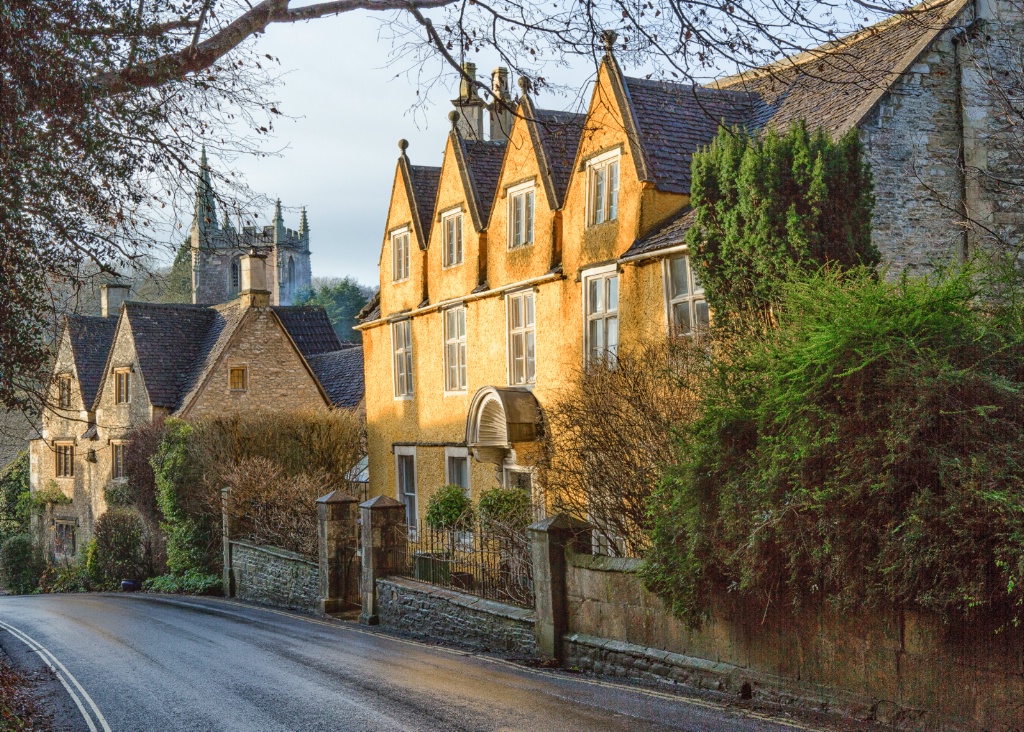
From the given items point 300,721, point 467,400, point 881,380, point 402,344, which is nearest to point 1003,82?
point 881,380

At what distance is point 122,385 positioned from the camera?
1656 inches

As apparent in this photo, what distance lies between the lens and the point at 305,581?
2327 centimetres

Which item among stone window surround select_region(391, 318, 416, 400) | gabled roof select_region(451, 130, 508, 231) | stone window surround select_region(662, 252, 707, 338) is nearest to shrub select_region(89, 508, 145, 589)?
stone window surround select_region(391, 318, 416, 400)

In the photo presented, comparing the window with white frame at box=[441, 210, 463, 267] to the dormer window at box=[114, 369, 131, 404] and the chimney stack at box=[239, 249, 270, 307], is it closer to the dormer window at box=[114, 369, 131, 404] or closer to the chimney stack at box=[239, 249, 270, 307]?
the chimney stack at box=[239, 249, 270, 307]

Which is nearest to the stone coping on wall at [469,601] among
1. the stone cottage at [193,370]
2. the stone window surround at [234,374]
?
the stone cottage at [193,370]

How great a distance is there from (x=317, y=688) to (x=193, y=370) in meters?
30.3

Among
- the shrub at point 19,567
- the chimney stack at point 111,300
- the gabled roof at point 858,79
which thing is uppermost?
the chimney stack at point 111,300

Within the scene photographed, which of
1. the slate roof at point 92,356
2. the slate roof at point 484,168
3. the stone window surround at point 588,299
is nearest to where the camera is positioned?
the stone window surround at point 588,299

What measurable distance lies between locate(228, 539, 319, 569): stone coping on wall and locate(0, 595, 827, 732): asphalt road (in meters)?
3.50

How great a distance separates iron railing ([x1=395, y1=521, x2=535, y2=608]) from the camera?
51.2 ft

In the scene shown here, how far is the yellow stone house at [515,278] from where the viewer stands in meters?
19.2

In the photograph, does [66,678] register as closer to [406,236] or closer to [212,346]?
[406,236]

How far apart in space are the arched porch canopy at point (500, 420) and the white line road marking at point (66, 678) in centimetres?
903

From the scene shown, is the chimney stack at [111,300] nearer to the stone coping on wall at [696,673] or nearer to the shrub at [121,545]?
the shrub at [121,545]
